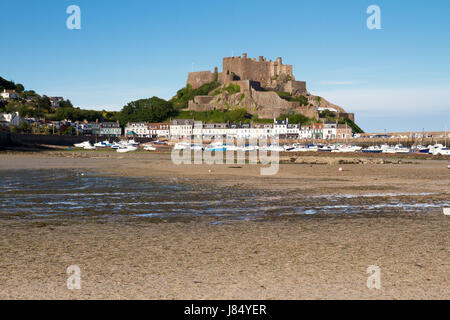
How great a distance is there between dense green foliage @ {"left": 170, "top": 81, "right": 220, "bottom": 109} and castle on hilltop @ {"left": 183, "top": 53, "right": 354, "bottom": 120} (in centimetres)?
96

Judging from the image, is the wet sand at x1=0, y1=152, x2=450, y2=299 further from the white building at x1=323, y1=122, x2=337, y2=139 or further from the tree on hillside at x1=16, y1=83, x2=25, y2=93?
the tree on hillside at x1=16, y1=83, x2=25, y2=93

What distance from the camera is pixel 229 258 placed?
252 inches

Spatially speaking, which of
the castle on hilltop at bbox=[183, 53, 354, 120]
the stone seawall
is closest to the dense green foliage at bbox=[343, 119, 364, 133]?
the castle on hilltop at bbox=[183, 53, 354, 120]

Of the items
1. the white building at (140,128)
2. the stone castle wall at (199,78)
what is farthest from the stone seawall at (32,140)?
the stone castle wall at (199,78)

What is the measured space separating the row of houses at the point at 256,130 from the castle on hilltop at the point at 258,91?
26.6 ft

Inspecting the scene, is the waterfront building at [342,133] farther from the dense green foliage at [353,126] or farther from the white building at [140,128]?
the white building at [140,128]

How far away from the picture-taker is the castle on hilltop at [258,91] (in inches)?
5595

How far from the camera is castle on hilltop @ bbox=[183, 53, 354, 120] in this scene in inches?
5595

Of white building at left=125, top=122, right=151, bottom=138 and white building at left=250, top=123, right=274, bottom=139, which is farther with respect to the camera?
white building at left=125, top=122, right=151, bottom=138

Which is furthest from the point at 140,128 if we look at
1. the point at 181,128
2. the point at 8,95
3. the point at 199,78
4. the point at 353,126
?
the point at 353,126

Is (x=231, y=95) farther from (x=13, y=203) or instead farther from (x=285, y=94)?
(x=13, y=203)

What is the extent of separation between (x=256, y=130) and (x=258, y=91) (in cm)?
1543

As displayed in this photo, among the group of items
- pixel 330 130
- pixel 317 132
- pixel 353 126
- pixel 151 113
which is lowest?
pixel 317 132

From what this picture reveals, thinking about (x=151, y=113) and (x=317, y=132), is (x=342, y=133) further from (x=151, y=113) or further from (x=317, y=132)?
(x=151, y=113)
